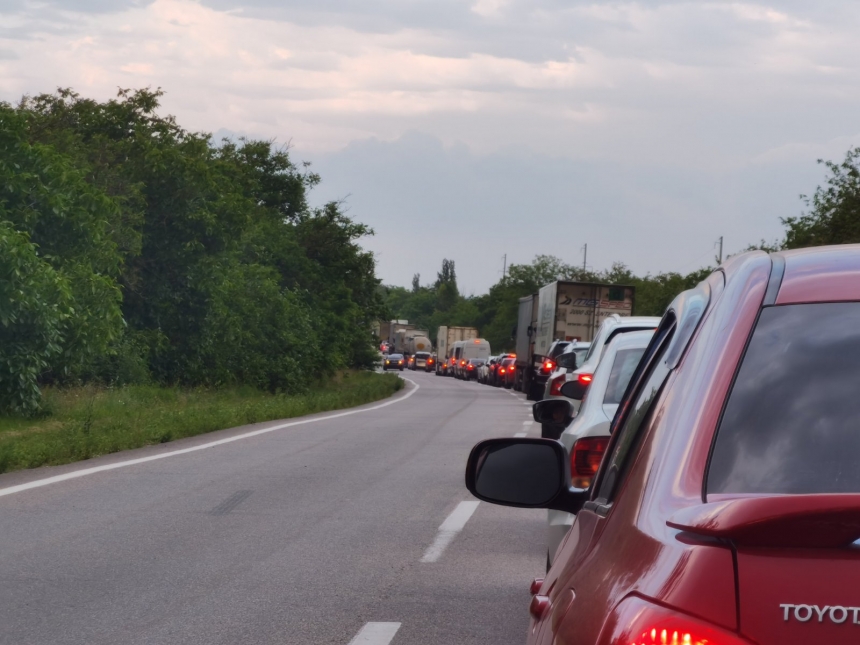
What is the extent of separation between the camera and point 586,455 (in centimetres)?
712

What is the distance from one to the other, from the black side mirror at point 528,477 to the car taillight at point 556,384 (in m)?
11.3

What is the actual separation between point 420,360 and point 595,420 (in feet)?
345

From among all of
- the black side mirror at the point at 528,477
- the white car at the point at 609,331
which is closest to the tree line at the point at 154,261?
the white car at the point at 609,331

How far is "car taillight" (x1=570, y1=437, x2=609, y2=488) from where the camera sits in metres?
7.11

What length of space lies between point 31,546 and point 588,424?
12.4 feet

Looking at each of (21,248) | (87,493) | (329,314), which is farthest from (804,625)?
(329,314)

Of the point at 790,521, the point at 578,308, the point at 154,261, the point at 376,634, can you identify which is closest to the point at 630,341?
the point at 376,634

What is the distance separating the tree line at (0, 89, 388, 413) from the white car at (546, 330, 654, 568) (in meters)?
12.5

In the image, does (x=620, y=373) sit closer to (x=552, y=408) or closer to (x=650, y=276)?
(x=552, y=408)

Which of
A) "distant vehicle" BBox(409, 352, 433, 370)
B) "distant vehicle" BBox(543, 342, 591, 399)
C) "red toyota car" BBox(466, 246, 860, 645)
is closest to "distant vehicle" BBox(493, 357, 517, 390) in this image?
"distant vehicle" BBox(543, 342, 591, 399)

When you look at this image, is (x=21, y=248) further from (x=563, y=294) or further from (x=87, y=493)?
(x=563, y=294)

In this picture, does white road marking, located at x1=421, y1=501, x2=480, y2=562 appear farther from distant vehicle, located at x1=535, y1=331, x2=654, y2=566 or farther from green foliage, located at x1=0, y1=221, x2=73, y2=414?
green foliage, located at x1=0, y1=221, x2=73, y2=414

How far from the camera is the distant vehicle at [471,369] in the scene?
80.0 metres

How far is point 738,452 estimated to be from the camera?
1912 millimetres
